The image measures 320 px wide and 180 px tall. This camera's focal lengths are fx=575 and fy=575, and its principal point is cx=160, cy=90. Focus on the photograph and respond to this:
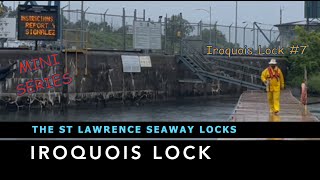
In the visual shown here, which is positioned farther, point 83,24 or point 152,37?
point 152,37

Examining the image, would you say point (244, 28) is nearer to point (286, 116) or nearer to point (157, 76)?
point (157, 76)

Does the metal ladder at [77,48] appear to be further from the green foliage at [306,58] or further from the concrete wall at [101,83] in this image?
the green foliage at [306,58]

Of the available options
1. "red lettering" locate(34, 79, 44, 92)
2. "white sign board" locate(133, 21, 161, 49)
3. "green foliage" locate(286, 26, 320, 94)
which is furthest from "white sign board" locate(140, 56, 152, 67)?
"green foliage" locate(286, 26, 320, 94)

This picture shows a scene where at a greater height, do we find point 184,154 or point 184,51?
point 184,51

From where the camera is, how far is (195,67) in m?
42.6

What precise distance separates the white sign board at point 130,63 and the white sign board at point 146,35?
1.71m

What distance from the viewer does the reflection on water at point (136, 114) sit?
28.9 meters

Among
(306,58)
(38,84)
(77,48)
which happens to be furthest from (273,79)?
(306,58)

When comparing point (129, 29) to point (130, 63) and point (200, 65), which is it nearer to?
point (130, 63)

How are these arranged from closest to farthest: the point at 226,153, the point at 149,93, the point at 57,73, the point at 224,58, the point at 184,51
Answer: the point at 226,153 < the point at 57,73 < the point at 149,93 < the point at 184,51 < the point at 224,58

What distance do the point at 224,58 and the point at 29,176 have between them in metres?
38.4

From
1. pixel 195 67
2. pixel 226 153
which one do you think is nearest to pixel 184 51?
pixel 195 67

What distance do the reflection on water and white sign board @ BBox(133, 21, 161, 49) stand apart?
5.73 metres

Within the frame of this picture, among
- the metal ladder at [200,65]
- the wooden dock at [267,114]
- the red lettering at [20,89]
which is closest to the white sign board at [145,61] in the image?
the metal ladder at [200,65]
